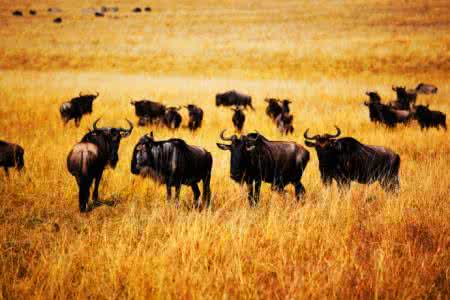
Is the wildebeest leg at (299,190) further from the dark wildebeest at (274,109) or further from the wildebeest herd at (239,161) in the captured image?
the dark wildebeest at (274,109)

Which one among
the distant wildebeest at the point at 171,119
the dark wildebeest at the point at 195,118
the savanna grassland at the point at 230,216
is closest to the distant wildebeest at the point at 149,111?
the distant wildebeest at the point at 171,119

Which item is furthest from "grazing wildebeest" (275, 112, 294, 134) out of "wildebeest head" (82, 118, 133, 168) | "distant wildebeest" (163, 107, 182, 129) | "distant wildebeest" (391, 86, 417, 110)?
"wildebeest head" (82, 118, 133, 168)

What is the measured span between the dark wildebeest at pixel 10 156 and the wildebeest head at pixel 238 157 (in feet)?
14.1

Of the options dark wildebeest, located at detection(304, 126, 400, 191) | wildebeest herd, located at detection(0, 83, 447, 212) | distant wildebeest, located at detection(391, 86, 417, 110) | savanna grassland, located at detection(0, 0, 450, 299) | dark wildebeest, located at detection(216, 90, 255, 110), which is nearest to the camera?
savanna grassland, located at detection(0, 0, 450, 299)

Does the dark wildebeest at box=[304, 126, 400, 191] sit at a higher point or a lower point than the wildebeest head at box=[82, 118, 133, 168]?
lower

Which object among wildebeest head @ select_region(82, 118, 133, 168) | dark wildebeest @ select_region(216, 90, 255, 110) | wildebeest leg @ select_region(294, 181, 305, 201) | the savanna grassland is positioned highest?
dark wildebeest @ select_region(216, 90, 255, 110)

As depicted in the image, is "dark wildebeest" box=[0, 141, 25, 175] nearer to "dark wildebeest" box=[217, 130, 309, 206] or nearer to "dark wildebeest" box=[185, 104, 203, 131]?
"dark wildebeest" box=[217, 130, 309, 206]

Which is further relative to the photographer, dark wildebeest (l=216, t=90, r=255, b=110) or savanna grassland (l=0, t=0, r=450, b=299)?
dark wildebeest (l=216, t=90, r=255, b=110)

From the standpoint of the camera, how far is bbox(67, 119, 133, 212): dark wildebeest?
5676 millimetres

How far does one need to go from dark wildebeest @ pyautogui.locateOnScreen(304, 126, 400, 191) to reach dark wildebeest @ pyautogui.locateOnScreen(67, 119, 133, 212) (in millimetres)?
3287

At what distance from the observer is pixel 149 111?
14469 millimetres

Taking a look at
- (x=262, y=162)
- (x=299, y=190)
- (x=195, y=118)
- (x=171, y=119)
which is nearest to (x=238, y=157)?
(x=262, y=162)

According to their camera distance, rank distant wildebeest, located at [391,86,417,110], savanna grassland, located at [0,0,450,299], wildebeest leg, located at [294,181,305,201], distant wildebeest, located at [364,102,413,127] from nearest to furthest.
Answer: savanna grassland, located at [0,0,450,299], wildebeest leg, located at [294,181,305,201], distant wildebeest, located at [364,102,413,127], distant wildebeest, located at [391,86,417,110]

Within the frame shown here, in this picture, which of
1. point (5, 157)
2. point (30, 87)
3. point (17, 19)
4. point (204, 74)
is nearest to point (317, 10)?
point (204, 74)
